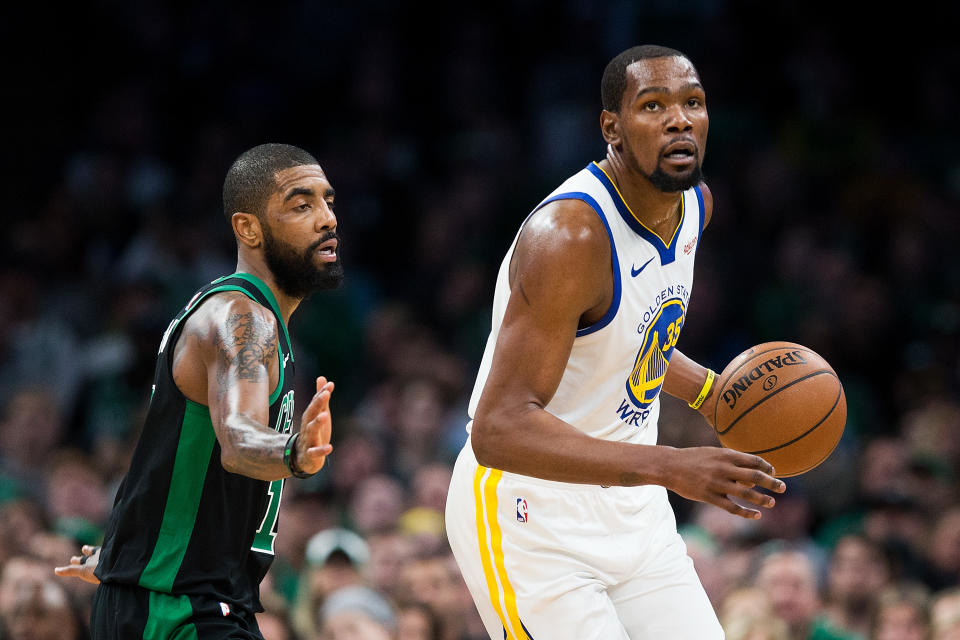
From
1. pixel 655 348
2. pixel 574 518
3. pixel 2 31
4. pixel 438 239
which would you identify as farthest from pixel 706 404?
pixel 2 31

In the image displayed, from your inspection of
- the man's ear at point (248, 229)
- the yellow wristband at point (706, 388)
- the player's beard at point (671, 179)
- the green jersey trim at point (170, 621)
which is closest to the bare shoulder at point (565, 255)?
the player's beard at point (671, 179)

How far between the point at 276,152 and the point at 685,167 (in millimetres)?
1197

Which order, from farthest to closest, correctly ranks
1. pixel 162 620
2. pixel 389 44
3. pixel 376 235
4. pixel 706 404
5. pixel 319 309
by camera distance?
pixel 389 44, pixel 376 235, pixel 319 309, pixel 706 404, pixel 162 620

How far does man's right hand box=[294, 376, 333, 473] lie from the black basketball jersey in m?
0.44

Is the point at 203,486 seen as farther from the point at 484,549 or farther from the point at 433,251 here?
the point at 433,251

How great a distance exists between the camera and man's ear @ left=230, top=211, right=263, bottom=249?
390cm

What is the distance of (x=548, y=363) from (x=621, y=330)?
0.34m

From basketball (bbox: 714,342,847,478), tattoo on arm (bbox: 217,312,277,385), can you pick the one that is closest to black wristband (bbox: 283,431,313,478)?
tattoo on arm (bbox: 217,312,277,385)

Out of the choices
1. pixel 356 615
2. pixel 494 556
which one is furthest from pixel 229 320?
pixel 356 615

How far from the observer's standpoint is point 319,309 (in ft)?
31.2

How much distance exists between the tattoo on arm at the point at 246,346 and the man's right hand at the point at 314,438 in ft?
0.96

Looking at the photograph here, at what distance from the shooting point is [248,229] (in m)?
3.92

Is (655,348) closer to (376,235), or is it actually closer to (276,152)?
(276,152)

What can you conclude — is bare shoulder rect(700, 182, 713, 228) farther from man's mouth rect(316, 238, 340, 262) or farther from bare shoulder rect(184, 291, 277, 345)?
bare shoulder rect(184, 291, 277, 345)
